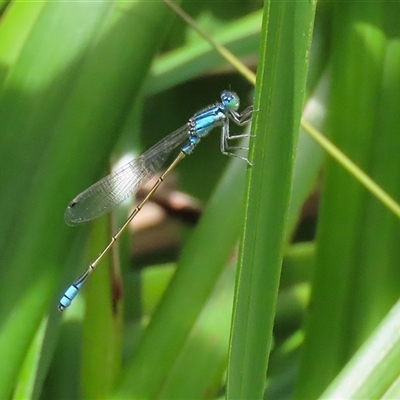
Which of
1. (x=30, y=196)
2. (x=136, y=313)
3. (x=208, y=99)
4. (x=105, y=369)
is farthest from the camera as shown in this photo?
(x=208, y=99)

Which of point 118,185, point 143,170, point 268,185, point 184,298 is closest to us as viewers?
point 268,185

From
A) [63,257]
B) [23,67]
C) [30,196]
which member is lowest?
[63,257]

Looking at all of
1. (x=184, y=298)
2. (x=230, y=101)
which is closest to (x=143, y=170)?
(x=230, y=101)

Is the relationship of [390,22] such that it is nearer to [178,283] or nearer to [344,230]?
[344,230]

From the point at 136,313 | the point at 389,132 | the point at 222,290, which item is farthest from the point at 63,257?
the point at 389,132

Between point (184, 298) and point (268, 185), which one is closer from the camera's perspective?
point (268, 185)

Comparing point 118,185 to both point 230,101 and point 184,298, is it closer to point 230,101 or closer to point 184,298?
point 230,101

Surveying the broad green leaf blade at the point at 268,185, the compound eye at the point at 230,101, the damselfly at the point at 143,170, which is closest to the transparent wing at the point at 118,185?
the damselfly at the point at 143,170

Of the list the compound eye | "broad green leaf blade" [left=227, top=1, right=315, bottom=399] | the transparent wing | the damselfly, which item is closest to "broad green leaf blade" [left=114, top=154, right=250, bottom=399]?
the damselfly
